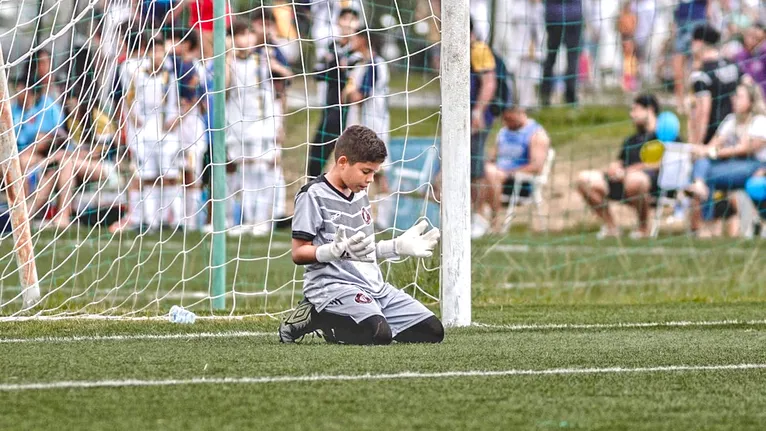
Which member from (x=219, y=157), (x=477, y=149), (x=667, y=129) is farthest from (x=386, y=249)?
(x=667, y=129)

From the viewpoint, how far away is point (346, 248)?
18.6 ft

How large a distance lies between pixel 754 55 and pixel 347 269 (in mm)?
8873

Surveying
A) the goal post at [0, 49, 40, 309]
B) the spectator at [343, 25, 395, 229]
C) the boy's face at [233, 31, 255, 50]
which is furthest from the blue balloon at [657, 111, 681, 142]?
the goal post at [0, 49, 40, 309]

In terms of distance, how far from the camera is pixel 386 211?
12.7 meters

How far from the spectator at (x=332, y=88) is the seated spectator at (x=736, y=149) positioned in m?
4.99

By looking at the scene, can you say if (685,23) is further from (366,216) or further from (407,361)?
(407,361)

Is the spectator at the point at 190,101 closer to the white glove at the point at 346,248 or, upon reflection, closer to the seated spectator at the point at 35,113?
the seated spectator at the point at 35,113

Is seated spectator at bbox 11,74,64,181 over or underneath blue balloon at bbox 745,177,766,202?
over

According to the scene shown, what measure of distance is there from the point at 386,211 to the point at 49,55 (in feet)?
14.7

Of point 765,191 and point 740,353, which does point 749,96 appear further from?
point 740,353

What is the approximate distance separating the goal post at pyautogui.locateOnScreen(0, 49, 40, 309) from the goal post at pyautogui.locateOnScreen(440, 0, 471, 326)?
7.78ft

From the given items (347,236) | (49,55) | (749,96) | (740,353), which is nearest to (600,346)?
(740,353)

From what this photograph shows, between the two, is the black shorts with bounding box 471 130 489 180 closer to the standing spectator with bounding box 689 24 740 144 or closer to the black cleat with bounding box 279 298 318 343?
the standing spectator with bounding box 689 24 740 144

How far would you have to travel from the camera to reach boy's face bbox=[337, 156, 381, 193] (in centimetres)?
596
